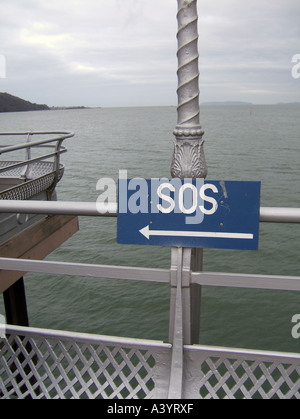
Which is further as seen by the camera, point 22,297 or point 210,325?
point 210,325

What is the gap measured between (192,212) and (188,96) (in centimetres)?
95

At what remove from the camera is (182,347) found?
6.57ft

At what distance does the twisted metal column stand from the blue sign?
22.5 inches

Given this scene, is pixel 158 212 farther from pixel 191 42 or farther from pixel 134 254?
pixel 134 254

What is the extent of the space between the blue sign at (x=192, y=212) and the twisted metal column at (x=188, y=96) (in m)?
0.57

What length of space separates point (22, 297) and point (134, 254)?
6.27 meters

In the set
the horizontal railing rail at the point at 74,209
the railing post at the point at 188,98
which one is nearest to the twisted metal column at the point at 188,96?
the railing post at the point at 188,98

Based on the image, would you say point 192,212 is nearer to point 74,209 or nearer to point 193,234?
point 193,234

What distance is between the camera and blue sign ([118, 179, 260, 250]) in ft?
6.52

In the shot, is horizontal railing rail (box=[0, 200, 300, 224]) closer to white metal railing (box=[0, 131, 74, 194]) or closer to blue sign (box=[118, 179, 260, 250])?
blue sign (box=[118, 179, 260, 250])

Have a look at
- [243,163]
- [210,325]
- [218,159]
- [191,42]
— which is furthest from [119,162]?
[191,42]
